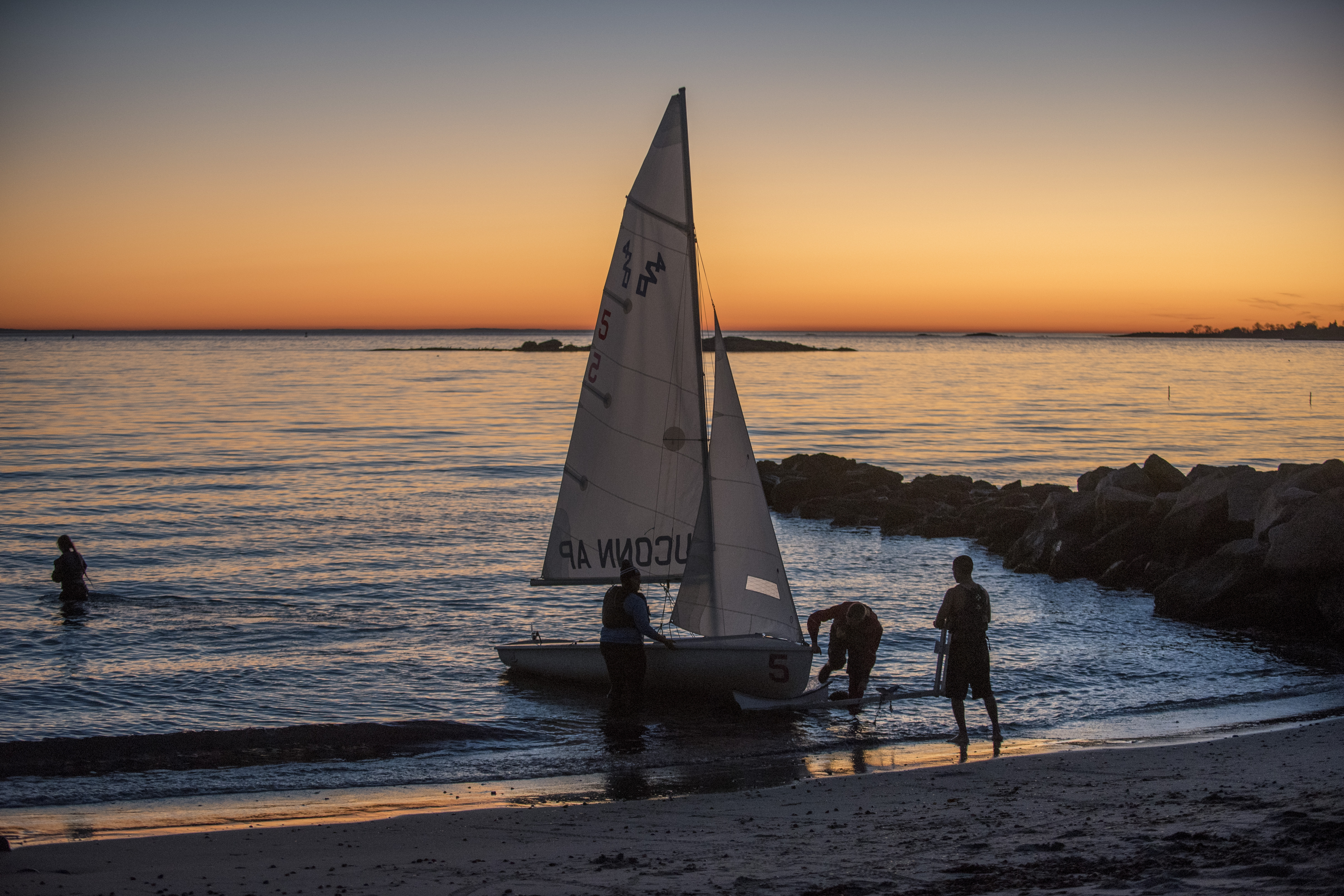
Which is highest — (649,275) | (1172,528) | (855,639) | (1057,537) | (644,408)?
(649,275)

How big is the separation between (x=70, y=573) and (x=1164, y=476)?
2664 cm

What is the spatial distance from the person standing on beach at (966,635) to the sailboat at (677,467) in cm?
211

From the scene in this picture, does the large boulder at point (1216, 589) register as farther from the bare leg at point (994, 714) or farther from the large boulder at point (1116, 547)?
the bare leg at point (994, 714)

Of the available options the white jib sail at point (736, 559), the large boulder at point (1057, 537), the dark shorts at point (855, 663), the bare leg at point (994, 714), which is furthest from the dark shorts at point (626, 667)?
the large boulder at point (1057, 537)

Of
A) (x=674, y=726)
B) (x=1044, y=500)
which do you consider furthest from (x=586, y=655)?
(x=1044, y=500)

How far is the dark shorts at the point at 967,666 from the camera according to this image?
1204cm

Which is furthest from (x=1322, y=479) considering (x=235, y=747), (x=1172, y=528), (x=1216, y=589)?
(x=235, y=747)

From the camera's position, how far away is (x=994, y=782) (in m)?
10.1

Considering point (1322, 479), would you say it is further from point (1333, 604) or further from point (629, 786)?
point (629, 786)

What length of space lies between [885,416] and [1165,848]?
2798 inches

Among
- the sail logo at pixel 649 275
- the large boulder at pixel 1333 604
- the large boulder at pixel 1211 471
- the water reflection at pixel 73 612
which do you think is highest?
the sail logo at pixel 649 275

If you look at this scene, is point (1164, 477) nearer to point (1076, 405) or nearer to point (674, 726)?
point (674, 726)

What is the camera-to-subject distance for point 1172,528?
23.2 m

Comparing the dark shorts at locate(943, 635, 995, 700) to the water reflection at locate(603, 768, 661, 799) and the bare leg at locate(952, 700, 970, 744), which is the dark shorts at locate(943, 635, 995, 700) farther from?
the water reflection at locate(603, 768, 661, 799)
